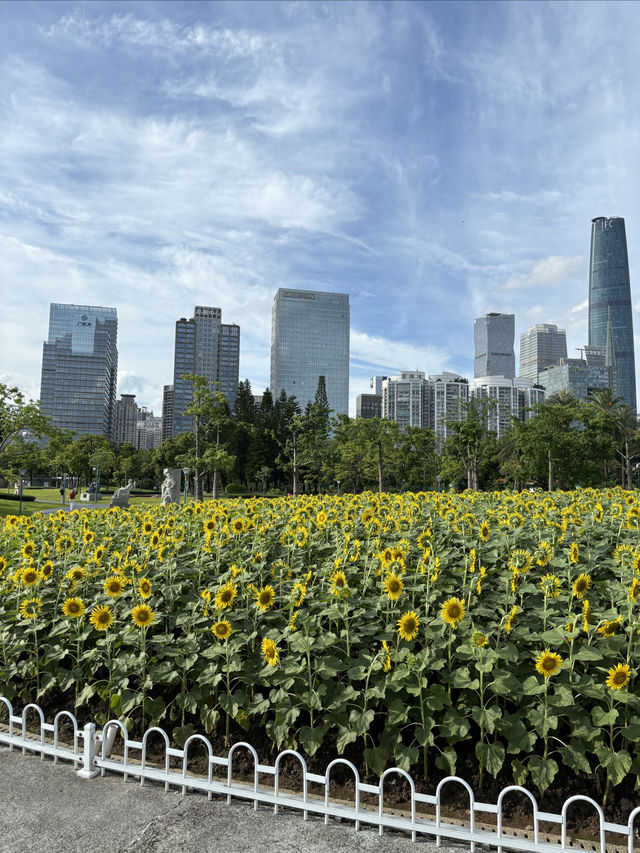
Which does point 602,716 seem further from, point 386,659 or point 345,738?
point 345,738

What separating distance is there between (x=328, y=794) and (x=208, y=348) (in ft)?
560

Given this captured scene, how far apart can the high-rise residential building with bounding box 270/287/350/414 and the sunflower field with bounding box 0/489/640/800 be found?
139 m

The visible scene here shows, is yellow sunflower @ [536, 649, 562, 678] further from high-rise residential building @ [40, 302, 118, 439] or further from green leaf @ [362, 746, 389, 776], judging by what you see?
high-rise residential building @ [40, 302, 118, 439]

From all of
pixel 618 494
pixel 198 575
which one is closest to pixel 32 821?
pixel 198 575

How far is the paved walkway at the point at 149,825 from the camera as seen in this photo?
2.17 metres

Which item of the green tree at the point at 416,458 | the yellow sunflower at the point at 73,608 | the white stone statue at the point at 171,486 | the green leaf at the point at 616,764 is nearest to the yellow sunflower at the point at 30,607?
the yellow sunflower at the point at 73,608

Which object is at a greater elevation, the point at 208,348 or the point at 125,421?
the point at 208,348

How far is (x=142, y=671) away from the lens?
2.98 metres

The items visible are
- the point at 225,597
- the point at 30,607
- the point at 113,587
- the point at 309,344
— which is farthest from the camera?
the point at 309,344

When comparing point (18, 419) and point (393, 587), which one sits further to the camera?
point (18, 419)

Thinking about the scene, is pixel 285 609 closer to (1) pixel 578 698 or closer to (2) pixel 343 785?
(2) pixel 343 785


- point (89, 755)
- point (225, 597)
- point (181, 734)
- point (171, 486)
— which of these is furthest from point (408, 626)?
point (171, 486)

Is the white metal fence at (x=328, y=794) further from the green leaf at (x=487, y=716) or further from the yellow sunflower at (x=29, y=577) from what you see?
the yellow sunflower at (x=29, y=577)

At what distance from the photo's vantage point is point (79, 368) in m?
147
